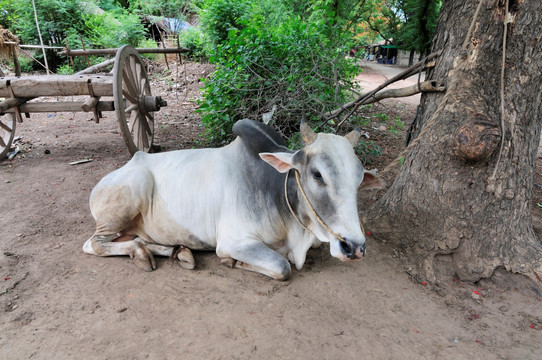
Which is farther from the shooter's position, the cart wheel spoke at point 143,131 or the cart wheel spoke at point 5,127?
the cart wheel spoke at point 5,127

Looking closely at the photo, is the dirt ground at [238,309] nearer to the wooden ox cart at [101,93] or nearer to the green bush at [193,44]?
the wooden ox cart at [101,93]

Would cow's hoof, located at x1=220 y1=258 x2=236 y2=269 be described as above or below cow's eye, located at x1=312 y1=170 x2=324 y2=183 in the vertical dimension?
below

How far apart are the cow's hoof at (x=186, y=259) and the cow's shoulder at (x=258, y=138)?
0.93 metres

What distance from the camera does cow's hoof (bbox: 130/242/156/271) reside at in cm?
265

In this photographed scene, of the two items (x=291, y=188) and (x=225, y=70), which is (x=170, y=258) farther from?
(x=225, y=70)

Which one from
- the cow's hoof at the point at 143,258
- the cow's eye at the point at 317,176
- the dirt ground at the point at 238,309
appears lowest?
the dirt ground at the point at 238,309

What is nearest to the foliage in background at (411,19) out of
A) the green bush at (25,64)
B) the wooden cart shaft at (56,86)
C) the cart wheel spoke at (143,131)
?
the cart wheel spoke at (143,131)

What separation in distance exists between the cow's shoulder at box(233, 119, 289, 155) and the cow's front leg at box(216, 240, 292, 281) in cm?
70

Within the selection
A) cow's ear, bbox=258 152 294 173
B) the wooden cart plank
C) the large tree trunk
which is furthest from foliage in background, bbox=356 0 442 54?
cow's ear, bbox=258 152 294 173

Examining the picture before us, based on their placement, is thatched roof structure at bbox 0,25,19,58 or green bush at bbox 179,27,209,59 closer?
thatched roof structure at bbox 0,25,19,58

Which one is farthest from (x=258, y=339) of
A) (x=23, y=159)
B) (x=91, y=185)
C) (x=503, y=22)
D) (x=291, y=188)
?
(x=23, y=159)

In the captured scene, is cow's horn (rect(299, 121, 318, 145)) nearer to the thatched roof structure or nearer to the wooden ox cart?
the wooden ox cart

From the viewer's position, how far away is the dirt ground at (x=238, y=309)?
1920 mm

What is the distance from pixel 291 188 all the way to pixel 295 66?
106 inches
